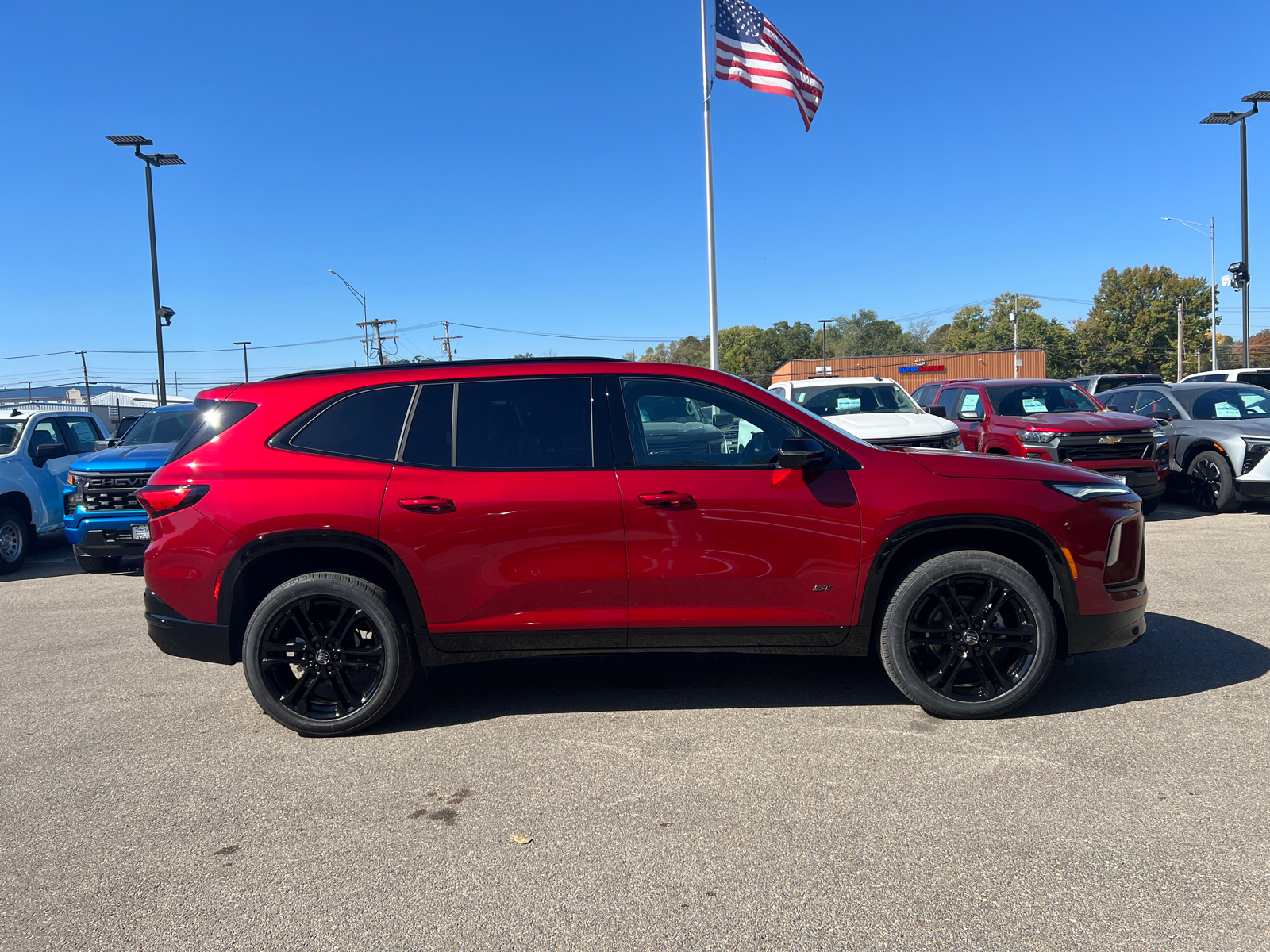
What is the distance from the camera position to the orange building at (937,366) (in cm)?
7388

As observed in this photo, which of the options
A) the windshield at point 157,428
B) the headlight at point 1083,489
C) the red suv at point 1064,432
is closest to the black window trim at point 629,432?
the headlight at point 1083,489

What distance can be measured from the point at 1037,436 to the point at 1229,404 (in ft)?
10.7

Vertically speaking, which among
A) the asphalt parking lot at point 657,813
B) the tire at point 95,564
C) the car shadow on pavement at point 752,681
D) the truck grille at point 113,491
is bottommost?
the asphalt parking lot at point 657,813

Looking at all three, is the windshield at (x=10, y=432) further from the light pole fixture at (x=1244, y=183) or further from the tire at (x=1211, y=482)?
the light pole fixture at (x=1244, y=183)

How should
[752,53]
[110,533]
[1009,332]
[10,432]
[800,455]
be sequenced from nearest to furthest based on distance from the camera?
[800,455] < [110,533] < [10,432] < [752,53] < [1009,332]

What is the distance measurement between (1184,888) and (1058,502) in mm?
1892

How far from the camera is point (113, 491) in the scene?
941 centimetres

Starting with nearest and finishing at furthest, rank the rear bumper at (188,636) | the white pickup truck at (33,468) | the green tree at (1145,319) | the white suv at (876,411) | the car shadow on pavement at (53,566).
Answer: the rear bumper at (188,636) → the car shadow on pavement at (53,566) → the white pickup truck at (33,468) → the white suv at (876,411) → the green tree at (1145,319)

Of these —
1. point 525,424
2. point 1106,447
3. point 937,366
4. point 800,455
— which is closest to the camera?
point 800,455

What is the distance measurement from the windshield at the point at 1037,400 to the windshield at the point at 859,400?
1.12 meters

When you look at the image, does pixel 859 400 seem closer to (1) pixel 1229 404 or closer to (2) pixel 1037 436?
(2) pixel 1037 436

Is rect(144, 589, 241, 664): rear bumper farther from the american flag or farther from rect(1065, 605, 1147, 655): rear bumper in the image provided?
the american flag

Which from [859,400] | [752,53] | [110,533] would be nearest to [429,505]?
[110,533]

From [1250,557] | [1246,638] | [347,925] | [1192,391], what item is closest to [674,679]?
[347,925]
